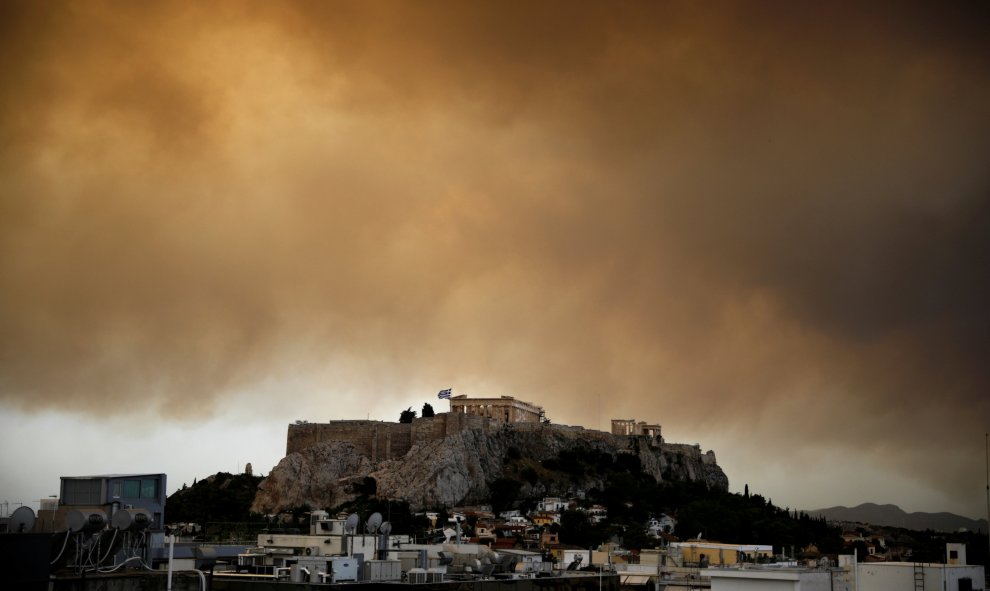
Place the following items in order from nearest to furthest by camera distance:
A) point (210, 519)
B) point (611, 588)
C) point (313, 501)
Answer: point (611, 588)
point (210, 519)
point (313, 501)

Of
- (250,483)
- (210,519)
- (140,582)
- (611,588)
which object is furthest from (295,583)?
(250,483)

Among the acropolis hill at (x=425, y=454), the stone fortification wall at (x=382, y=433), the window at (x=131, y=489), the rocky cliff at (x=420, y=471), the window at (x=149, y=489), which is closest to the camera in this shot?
the window at (x=131, y=489)

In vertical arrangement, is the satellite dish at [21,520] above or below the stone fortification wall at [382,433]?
below

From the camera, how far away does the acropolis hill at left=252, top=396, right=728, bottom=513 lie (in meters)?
104

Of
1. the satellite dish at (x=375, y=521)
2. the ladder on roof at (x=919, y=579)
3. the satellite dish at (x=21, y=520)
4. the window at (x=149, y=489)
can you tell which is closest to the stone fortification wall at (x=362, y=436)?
the satellite dish at (x=375, y=521)

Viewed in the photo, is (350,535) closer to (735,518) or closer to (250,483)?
(735,518)

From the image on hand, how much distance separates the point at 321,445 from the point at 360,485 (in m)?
7.16

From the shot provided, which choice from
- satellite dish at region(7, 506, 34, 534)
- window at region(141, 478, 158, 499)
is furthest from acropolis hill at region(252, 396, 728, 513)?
satellite dish at region(7, 506, 34, 534)

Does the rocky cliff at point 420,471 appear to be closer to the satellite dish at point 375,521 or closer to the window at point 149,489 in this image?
the satellite dish at point 375,521

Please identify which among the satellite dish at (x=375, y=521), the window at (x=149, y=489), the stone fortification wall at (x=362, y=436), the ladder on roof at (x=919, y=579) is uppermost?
the stone fortification wall at (x=362, y=436)

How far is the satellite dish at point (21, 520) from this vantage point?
2792 centimetres

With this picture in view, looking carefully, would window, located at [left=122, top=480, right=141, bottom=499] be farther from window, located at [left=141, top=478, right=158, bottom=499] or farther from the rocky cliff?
the rocky cliff

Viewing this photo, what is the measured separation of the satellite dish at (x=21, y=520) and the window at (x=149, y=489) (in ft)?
18.8

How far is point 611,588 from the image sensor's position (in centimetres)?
4553
